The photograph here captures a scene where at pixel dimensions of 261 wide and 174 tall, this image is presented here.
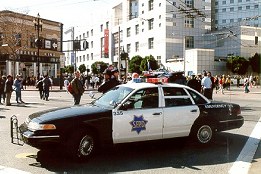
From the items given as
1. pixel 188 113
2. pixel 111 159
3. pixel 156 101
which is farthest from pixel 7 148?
pixel 188 113

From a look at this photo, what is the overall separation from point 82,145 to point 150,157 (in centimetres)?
146

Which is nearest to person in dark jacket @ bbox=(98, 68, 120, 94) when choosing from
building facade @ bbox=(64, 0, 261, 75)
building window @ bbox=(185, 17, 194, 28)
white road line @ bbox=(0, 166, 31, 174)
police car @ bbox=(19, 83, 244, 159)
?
police car @ bbox=(19, 83, 244, 159)

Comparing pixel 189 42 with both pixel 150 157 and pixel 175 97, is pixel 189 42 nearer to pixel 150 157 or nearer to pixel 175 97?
pixel 175 97

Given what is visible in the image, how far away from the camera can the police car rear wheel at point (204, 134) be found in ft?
26.5

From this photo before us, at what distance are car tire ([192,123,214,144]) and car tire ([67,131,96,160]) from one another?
2.52m

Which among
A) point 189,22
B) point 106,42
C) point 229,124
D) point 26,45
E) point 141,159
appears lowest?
point 141,159

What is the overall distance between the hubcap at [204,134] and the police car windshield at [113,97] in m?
2.01

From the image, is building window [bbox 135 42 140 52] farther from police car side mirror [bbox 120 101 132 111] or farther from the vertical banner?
police car side mirror [bbox 120 101 132 111]

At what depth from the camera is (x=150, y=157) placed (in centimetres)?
712

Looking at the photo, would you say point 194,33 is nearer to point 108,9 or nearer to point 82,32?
point 108,9

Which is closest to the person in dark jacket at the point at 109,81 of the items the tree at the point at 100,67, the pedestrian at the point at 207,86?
the pedestrian at the point at 207,86

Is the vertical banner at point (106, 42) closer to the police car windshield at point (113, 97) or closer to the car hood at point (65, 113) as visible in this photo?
the police car windshield at point (113, 97)

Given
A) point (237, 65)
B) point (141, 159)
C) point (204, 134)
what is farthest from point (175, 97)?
point (237, 65)

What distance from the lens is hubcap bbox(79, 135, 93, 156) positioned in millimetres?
6652
